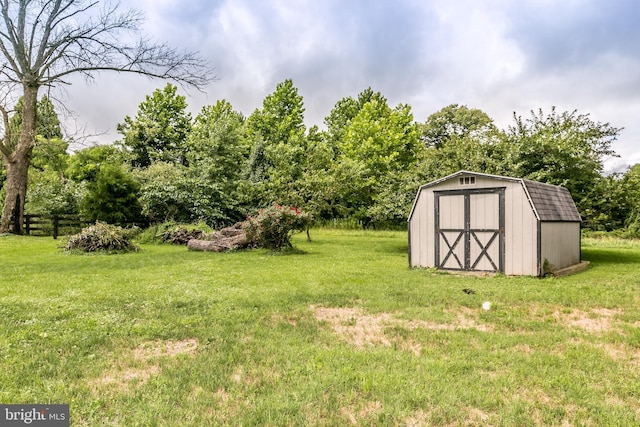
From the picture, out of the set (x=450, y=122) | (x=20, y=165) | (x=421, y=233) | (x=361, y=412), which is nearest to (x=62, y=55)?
(x=20, y=165)

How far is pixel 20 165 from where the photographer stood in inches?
696

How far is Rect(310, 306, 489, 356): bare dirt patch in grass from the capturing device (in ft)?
12.8

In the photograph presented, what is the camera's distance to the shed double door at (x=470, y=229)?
872cm

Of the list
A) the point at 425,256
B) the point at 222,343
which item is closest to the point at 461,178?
the point at 425,256

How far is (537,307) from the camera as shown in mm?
5453

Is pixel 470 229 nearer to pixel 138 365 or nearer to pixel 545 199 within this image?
pixel 545 199

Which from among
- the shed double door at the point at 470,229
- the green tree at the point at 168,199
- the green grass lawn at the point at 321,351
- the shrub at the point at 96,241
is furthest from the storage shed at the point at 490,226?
the green tree at the point at 168,199

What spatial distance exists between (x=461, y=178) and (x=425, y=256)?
6.85ft

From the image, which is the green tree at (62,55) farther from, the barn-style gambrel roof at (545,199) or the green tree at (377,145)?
the green tree at (377,145)

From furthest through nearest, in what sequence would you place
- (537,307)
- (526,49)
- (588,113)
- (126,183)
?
(126,183), (588,113), (526,49), (537,307)

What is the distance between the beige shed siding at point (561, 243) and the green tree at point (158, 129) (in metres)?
24.2

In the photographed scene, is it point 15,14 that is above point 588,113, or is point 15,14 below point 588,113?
above

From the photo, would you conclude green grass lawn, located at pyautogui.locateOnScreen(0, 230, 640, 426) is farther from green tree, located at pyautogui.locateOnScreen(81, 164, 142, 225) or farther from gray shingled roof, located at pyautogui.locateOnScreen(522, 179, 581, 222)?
green tree, located at pyautogui.locateOnScreen(81, 164, 142, 225)

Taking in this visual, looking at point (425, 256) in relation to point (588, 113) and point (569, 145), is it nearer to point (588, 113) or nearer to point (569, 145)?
point (569, 145)
